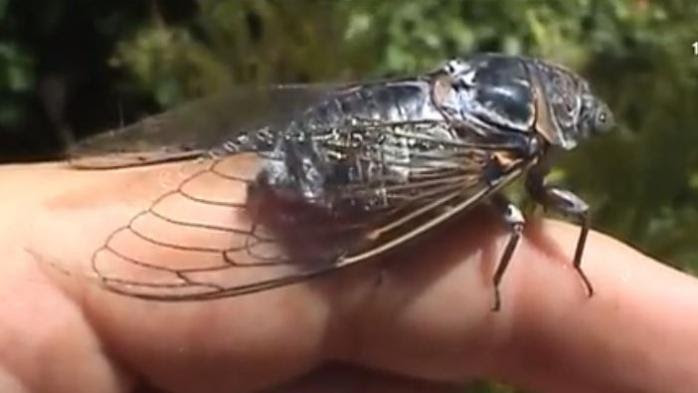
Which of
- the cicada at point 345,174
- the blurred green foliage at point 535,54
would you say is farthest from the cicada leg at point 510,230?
the blurred green foliage at point 535,54

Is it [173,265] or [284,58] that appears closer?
[173,265]

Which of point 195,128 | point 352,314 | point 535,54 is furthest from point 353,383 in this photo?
point 535,54

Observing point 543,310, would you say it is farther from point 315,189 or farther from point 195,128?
point 195,128

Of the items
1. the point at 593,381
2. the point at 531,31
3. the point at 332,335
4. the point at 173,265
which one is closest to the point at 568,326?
the point at 593,381

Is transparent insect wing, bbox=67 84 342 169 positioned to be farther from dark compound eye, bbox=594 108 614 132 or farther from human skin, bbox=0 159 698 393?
dark compound eye, bbox=594 108 614 132

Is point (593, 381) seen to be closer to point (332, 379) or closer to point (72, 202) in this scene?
point (332, 379)

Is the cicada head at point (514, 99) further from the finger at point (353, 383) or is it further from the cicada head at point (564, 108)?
the finger at point (353, 383)
